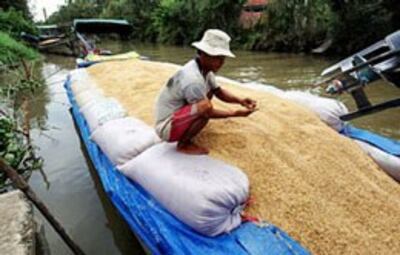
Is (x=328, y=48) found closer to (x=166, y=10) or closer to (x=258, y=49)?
(x=258, y=49)

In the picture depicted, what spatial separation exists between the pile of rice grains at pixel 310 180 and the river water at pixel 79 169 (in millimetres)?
1211

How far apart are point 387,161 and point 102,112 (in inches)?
90.4

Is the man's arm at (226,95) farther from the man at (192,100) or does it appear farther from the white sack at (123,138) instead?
the white sack at (123,138)

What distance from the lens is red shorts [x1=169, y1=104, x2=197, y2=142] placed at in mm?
2372

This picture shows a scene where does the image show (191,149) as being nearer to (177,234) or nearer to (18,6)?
(177,234)

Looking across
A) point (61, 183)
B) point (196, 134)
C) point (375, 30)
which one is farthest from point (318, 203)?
point (375, 30)

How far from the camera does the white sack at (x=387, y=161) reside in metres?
2.78

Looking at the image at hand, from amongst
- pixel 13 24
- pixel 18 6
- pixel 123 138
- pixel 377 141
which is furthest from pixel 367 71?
pixel 18 6

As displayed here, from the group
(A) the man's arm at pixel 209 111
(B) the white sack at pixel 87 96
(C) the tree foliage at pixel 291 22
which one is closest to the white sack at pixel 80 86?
(B) the white sack at pixel 87 96

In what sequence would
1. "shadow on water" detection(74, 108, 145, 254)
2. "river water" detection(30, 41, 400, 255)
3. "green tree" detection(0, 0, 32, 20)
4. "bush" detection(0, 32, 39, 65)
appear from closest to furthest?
"shadow on water" detection(74, 108, 145, 254)
"river water" detection(30, 41, 400, 255)
"bush" detection(0, 32, 39, 65)
"green tree" detection(0, 0, 32, 20)

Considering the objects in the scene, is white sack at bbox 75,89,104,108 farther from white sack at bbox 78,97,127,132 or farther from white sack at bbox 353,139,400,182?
white sack at bbox 353,139,400,182

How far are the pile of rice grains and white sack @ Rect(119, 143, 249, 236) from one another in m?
0.15

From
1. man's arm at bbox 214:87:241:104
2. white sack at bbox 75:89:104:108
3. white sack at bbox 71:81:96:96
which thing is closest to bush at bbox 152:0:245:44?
white sack at bbox 71:81:96:96

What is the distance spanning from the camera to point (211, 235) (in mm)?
2043
